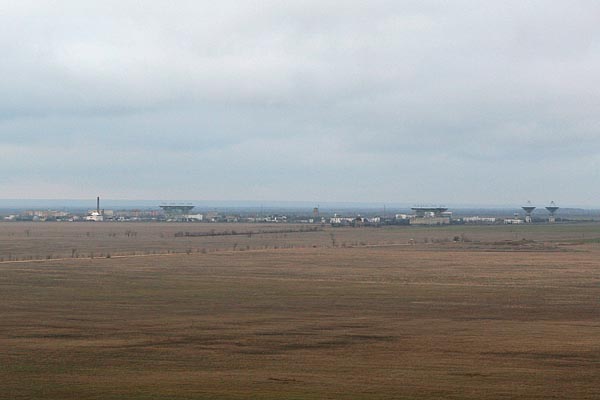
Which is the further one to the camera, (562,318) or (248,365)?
(562,318)

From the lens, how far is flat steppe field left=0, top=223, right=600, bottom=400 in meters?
26.4

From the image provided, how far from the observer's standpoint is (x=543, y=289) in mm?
53969

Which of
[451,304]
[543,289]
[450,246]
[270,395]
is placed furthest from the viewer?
[450,246]

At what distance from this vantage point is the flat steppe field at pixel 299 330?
26.4 m

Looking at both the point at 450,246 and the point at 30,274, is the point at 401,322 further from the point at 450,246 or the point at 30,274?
the point at 450,246

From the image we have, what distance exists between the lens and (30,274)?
6303 cm

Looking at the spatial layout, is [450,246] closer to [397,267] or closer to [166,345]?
[397,267]

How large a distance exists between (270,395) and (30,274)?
1626 inches

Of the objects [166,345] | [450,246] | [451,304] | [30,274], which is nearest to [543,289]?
[451,304]

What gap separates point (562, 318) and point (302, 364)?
51.3 ft

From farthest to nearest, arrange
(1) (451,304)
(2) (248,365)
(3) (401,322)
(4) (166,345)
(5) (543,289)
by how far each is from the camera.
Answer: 1. (5) (543,289)
2. (1) (451,304)
3. (3) (401,322)
4. (4) (166,345)
5. (2) (248,365)

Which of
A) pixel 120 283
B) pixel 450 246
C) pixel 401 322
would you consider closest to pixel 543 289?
pixel 401 322

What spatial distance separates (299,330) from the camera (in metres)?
36.9

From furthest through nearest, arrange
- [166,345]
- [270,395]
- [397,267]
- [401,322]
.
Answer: [397,267] → [401,322] → [166,345] → [270,395]
